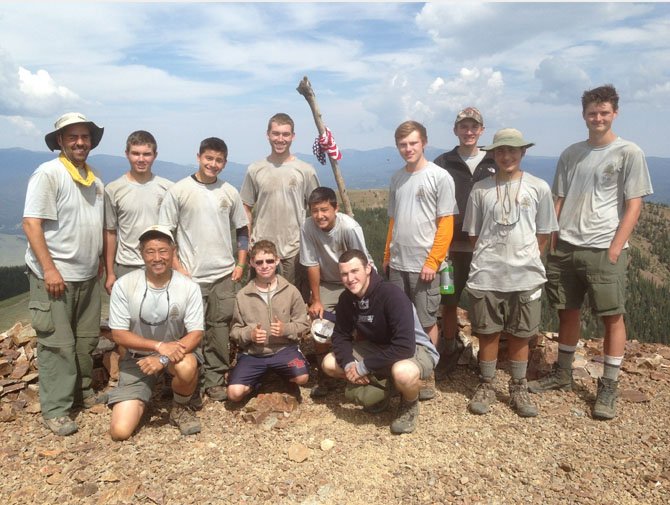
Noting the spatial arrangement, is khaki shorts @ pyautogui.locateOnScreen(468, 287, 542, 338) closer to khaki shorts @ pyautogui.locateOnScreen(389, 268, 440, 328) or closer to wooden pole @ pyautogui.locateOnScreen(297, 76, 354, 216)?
khaki shorts @ pyautogui.locateOnScreen(389, 268, 440, 328)

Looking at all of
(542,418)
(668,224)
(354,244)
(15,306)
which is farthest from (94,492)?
(668,224)

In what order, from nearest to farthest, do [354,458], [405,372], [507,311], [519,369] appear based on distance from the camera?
1. [354,458]
2. [405,372]
3. [507,311]
4. [519,369]

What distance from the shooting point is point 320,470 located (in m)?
4.79

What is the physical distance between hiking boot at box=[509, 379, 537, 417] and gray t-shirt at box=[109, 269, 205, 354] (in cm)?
384

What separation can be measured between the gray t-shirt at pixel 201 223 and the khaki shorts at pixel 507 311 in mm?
3136

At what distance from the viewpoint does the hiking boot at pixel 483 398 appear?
230 inches

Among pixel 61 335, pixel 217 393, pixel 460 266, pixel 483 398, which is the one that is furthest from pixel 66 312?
pixel 483 398

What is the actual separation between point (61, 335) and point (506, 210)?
534 centimetres

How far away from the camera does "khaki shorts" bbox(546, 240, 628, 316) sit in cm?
557

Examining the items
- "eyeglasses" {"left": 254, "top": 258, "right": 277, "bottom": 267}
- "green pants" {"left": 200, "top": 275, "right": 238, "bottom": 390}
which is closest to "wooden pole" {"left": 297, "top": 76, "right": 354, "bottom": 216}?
"eyeglasses" {"left": 254, "top": 258, "right": 277, "bottom": 267}

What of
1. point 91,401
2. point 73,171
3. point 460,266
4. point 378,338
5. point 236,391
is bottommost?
point 91,401

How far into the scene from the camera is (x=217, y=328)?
6289 millimetres

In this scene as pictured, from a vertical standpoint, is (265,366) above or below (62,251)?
below

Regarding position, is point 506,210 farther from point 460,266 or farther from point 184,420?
point 184,420
